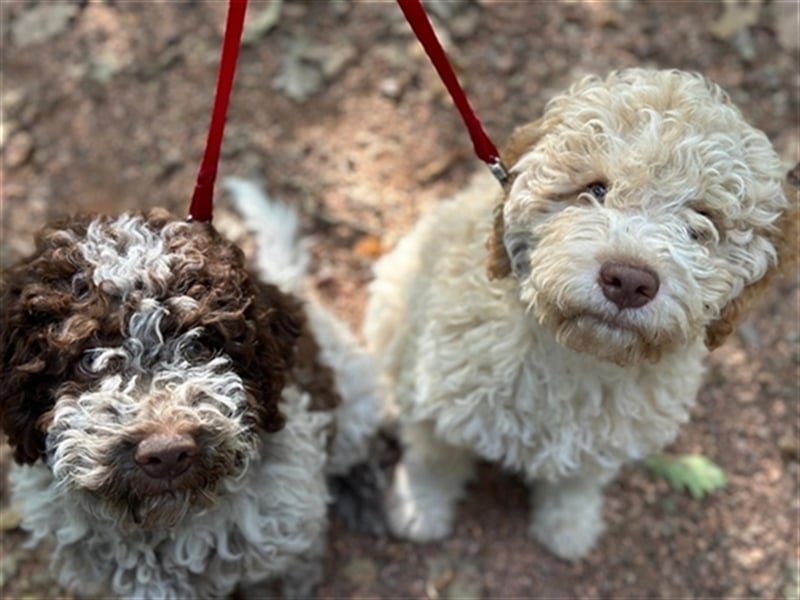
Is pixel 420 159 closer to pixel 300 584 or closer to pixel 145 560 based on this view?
→ pixel 300 584

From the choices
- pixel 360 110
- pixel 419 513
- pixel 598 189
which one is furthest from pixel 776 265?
pixel 360 110

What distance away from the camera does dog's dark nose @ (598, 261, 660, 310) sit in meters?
2.61

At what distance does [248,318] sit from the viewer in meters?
2.93

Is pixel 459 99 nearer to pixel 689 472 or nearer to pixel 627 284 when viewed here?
pixel 627 284

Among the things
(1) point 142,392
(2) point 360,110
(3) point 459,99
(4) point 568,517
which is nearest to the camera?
(1) point 142,392

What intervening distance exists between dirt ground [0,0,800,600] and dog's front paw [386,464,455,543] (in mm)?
136

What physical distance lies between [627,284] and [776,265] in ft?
2.04

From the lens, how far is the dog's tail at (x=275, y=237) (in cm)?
430

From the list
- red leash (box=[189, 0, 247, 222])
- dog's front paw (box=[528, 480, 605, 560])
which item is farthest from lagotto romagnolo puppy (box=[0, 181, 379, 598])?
dog's front paw (box=[528, 480, 605, 560])

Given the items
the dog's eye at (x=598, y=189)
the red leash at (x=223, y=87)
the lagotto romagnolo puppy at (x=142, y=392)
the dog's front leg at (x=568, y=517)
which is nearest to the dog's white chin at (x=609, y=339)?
the dog's eye at (x=598, y=189)

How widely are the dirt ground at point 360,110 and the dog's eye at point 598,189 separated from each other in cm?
197

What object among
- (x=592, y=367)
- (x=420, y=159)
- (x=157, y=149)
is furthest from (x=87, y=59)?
(x=592, y=367)

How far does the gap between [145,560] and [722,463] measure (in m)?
2.55

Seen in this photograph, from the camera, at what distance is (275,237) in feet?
14.5
